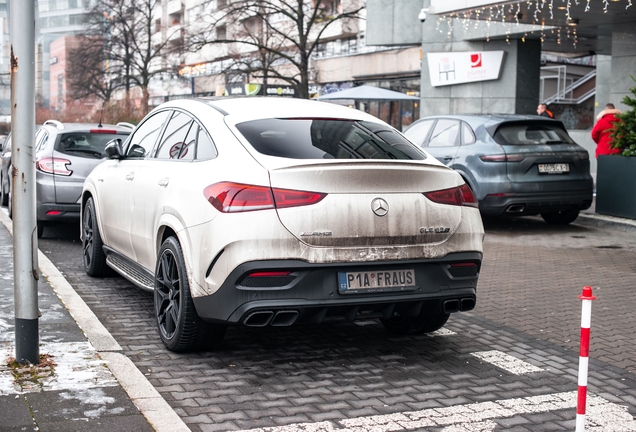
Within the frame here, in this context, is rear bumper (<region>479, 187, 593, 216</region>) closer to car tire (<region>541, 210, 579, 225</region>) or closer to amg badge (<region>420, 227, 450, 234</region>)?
car tire (<region>541, 210, 579, 225</region>)

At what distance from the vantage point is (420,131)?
14750mm

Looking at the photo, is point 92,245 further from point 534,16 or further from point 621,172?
point 534,16

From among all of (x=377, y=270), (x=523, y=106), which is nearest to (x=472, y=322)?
(x=377, y=270)

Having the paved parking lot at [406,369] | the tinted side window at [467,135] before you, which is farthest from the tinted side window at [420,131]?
the paved parking lot at [406,369]

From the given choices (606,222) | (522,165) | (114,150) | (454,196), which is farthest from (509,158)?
(454,196)

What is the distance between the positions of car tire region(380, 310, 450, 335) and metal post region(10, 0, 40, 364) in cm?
254

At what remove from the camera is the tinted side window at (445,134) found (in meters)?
13.8

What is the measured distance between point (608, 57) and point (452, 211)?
2581 centimetres

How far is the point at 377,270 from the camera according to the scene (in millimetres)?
5387

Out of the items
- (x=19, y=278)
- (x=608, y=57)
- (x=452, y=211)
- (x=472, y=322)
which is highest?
(x=608, y=57)

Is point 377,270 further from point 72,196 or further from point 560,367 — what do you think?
point 72,196

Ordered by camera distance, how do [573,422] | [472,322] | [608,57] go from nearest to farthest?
[573,422]
[472,322]
[608,57]

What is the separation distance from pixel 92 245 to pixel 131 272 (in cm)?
155

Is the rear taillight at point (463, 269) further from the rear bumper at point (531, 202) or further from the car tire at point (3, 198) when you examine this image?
the car tire at point (3, 198)
